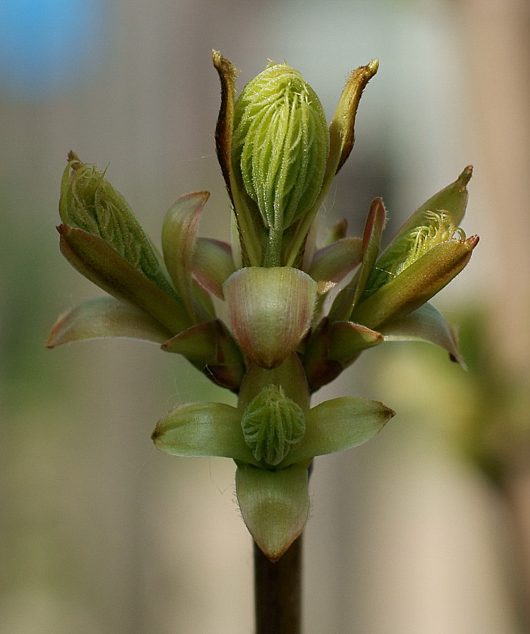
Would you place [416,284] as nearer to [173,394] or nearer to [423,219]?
[423,219]

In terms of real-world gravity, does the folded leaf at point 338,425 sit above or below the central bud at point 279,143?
below

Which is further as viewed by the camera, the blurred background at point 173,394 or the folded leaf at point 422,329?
the blurred background at point 173,394

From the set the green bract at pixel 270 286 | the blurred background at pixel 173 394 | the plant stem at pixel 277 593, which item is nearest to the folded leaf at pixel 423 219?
the green bract at pixel 270 286

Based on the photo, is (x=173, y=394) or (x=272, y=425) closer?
(x=272, y=425)

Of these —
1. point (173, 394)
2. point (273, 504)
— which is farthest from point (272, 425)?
point (173, 394)

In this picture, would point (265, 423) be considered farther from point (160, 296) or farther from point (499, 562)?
point (499, 562)

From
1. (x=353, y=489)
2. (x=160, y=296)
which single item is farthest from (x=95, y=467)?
(x=160, y=296)

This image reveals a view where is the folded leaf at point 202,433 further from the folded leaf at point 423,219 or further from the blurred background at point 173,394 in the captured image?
the blurred background at point 173,394
